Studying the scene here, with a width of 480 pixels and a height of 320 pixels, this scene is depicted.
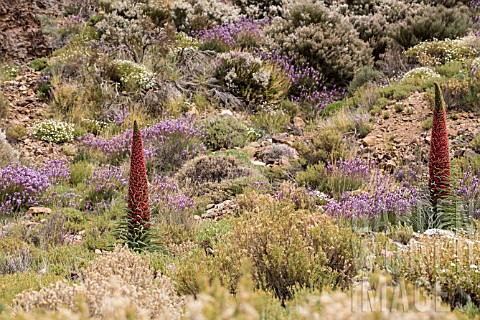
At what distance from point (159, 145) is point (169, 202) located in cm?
219

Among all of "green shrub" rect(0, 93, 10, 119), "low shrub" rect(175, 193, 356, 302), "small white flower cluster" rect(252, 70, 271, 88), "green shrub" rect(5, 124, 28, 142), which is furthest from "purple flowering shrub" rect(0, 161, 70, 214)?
"small white flower cluster" rect(252, 70, 271, 88)

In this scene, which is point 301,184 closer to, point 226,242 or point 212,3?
point 226,242

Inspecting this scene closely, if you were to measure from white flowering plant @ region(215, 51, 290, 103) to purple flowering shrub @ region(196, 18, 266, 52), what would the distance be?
108 cm

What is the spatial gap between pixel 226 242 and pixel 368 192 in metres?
2.67

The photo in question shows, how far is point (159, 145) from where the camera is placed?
8016mm

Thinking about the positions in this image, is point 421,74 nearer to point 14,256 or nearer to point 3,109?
point 3,109

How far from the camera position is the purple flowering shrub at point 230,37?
12.0 metres

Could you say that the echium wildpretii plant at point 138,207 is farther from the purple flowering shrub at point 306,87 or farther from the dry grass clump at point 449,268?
the purple flowering shrub at point 306,87

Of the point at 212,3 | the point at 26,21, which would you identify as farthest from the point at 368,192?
the point at 212,3

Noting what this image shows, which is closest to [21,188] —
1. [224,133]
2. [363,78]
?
[224,133]

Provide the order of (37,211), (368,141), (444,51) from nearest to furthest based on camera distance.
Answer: (37,211) → (368,141) → (444,51)

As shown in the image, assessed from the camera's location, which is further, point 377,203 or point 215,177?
point 215,177

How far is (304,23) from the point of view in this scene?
1215 centimetres

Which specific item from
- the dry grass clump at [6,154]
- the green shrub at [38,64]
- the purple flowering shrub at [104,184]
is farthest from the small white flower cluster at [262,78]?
the dry grass clump at [6,154]
